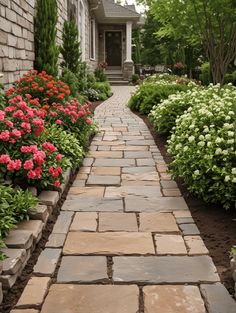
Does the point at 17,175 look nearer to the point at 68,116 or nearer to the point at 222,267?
the point at 222,267

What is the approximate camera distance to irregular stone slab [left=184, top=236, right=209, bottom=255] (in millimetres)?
2750

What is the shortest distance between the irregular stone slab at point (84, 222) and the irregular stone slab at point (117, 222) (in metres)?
0.06

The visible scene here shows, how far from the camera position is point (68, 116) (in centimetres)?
543

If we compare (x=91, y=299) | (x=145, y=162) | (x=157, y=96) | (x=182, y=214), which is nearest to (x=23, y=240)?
(x=91, y=299)

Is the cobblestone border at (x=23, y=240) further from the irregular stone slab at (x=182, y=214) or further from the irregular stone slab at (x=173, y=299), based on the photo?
the irregular stone slab at (x=182, y=214)

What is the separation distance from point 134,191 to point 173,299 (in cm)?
197

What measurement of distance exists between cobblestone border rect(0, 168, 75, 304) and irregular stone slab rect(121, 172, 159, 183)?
1.27 metres

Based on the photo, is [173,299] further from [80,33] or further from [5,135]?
[80,33]

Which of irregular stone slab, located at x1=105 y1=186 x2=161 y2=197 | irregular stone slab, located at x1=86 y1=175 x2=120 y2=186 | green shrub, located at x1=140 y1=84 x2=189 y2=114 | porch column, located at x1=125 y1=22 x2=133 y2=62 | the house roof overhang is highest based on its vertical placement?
the house roof overhang

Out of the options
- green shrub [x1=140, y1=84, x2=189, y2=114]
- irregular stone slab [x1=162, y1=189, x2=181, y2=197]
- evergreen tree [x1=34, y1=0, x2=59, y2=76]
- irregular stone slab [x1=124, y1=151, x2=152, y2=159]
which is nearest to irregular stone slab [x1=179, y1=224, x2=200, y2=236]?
irregular stone slab [x1=162, y1=189, x2=181, y2=197]

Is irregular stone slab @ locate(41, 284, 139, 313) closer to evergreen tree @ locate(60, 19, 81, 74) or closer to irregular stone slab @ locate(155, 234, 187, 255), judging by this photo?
irregular stone slab @ locate(155, 234, 187, 255)

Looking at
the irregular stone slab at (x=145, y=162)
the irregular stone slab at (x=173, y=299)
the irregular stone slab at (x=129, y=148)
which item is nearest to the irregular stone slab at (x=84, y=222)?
the irregular stone slab at (x=173, y=299)

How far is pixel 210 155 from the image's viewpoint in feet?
11.7

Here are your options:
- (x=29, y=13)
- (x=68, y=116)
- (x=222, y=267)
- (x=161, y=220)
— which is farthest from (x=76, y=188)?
(x=29, y=13)
